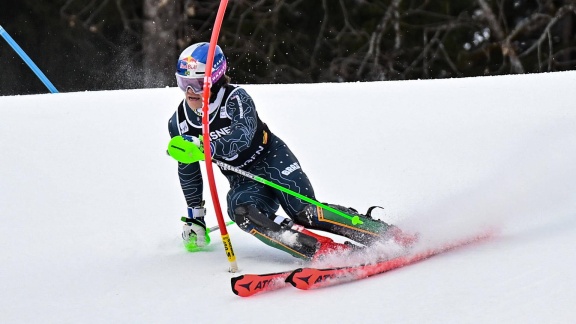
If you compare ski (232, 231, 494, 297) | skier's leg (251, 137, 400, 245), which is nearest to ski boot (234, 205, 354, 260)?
skier's leg (251, 137, 400, 245)

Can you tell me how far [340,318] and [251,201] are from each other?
108cm

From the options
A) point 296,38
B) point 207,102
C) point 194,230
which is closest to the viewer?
point 207,102

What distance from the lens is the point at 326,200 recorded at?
5465 mm

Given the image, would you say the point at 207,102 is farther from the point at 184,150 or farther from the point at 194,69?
the point at 194,69

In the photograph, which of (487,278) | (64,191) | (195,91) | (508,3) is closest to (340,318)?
(487,278)

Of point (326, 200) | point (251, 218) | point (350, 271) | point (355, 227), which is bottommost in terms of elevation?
point (350, 271)

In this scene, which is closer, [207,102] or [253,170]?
[207,102]

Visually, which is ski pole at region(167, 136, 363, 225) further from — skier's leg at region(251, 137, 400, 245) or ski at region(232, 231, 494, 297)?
ski at region(232, 231, 494, 297)

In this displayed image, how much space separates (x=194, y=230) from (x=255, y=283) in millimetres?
1065

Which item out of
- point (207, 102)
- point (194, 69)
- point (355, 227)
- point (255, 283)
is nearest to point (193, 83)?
point (194, 69)

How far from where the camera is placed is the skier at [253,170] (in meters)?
3.80

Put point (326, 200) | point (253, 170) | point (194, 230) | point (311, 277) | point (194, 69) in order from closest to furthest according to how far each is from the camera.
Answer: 1. point (311, 277)
2. point (194, 69)
3. point (253, 170)
4. point (194, 230)
5. point (326, 200)

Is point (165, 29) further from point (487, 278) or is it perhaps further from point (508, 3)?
point (487, 278)

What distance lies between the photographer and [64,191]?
5.54 meters
